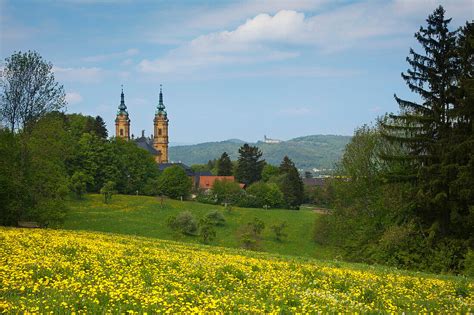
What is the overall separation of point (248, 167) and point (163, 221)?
69.9 meters

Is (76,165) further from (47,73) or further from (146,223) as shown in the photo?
(47,73)

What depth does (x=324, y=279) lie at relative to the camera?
1477 centimetres

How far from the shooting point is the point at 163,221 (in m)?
73.0

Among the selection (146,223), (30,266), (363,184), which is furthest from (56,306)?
(146,223)

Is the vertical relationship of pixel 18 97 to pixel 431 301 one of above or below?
above

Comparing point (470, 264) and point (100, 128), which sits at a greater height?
point (100, 128)

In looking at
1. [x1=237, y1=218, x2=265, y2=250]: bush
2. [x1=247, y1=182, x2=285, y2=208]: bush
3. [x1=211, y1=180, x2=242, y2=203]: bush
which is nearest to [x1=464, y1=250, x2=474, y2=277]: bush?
[x1=237, y1=218, x2=265, y2=250]: bush

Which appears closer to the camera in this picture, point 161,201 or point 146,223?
point 146,223

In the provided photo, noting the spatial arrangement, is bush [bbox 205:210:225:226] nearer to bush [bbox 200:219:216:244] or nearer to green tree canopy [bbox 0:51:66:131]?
bush [bbox 200:219:216:244]

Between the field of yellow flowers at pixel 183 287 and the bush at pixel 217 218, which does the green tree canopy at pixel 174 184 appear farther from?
the field of yellow flowers at pixel 183 287

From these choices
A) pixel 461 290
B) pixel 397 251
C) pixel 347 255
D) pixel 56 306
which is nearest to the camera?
pixel 56 306

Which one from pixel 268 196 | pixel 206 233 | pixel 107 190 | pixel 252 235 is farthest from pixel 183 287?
pixel 268 196

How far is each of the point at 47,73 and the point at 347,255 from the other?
3374 cm

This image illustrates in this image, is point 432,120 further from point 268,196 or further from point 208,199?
point 208,199
